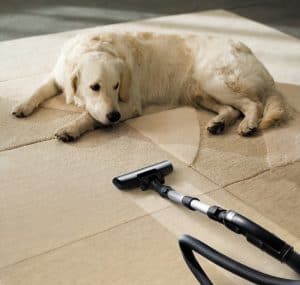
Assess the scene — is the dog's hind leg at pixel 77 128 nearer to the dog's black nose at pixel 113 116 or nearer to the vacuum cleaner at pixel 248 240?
the dog's black nose at pixel 113 116

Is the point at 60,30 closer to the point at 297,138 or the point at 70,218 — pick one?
the point at 297,138

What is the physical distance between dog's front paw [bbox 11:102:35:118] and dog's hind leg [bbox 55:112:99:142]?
11.3 inches

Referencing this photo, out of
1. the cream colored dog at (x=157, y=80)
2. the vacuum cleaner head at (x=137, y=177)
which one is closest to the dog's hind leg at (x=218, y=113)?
the cream colored dog at (x=157, y=80)

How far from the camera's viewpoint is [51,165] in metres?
2.12

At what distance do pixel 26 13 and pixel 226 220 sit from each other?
3.38 metres

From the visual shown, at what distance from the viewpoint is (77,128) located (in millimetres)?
2348

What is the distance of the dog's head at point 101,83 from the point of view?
2.36 m

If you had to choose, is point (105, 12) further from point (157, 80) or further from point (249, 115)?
point (249, 115)

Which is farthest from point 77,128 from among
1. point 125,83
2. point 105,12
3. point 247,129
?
point 105,12

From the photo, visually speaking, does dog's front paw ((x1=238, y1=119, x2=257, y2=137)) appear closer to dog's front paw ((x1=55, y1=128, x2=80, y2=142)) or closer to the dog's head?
the dog's head

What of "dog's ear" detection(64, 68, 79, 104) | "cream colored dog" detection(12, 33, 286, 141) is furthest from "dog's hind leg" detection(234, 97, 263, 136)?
"dog's ear" detection(64, 68, 79, 104)

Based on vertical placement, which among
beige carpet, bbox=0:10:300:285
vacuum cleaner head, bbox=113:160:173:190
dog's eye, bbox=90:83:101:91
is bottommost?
beige carpet, bbox=0:10:300:285

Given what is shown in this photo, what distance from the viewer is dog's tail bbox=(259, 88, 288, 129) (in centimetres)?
246

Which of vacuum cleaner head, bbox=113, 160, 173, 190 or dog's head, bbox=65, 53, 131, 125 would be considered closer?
vacuum cleaner head, bbox=113, 160, 173, 190
